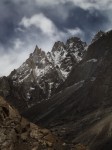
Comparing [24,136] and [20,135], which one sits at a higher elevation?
[20,135]

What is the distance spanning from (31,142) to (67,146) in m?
3.22

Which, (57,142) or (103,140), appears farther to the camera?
(103,140)

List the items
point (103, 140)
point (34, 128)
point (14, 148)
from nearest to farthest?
point (14, 148)
point (34, 128)
point (103, 140)

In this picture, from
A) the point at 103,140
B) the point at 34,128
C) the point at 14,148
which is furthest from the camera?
the point at 103,140

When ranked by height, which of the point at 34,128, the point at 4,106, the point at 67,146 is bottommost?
the point at 67,146

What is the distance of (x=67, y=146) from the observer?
3512cm

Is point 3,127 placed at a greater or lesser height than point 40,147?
greater

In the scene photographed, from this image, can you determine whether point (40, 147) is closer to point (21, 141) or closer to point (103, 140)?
point (21, 141)

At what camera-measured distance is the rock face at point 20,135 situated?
109 feet

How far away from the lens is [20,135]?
34.1 m

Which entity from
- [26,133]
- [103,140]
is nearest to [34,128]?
[26,133]

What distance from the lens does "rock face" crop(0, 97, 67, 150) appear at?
33.3 metres

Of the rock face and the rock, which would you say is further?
the rock

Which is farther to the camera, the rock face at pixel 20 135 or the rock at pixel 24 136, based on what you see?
the rock at pixel 24 136
